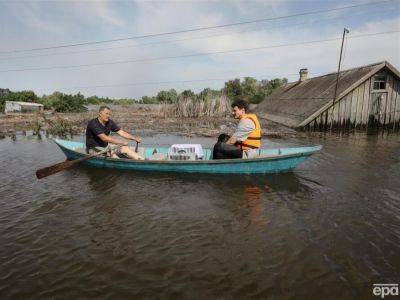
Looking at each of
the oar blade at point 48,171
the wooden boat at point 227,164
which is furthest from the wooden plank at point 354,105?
the oar blade at point 48,171

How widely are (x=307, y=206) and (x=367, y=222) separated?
4.32 feet

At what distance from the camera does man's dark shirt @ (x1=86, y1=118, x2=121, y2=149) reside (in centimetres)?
Result: 1030

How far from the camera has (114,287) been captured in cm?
440

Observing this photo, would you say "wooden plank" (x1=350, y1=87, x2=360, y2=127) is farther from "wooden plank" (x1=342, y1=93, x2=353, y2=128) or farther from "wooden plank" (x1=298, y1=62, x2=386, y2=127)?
"wooden plank" (x1=298, y1=62, x2=386, y2=127)

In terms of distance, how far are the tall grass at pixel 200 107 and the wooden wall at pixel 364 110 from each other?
14.6 m

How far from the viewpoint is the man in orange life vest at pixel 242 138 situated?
9.12m

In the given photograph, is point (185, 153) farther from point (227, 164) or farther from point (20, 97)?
point (20, 97)

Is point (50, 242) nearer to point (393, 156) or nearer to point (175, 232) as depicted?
point (175, 232)

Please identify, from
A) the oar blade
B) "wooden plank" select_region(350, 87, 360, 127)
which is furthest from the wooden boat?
"wooden plank" select_region(350, 87, 360, 127)

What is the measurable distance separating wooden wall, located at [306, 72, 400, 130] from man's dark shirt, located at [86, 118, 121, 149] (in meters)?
14.1

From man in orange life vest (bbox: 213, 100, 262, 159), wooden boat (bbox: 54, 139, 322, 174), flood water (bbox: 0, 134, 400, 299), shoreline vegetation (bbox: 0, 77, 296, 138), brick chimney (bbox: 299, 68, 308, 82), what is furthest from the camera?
brick chimney (bbox: 299, 68, 308, 82)

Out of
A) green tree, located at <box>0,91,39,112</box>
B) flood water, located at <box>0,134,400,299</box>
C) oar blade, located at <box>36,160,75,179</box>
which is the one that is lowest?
flood water, located at <box>0,134,400,299</box>

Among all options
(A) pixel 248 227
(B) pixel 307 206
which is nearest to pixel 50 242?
(A) pixel 248 227

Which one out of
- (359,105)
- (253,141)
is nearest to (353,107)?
(359,105)
